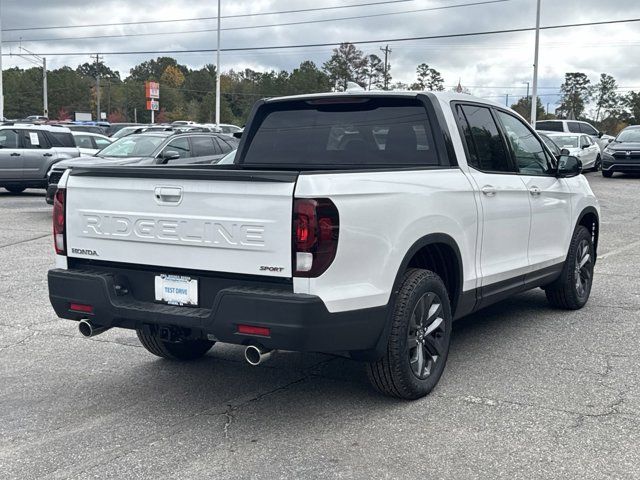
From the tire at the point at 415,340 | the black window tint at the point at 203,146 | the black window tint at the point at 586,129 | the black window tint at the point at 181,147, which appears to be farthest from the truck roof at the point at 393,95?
the black window tint at the point at 586,129

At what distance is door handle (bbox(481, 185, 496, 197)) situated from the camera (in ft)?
18.7

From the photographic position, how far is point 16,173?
2022cm

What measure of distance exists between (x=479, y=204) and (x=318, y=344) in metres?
1.98

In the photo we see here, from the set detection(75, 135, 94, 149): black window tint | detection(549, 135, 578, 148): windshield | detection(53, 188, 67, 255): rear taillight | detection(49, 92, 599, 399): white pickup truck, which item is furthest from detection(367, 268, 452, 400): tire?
detection(549, 135, 578, 148): windshield

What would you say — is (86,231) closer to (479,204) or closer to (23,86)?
(479,204)

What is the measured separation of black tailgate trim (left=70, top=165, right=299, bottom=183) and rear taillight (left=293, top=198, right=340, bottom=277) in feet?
0.58

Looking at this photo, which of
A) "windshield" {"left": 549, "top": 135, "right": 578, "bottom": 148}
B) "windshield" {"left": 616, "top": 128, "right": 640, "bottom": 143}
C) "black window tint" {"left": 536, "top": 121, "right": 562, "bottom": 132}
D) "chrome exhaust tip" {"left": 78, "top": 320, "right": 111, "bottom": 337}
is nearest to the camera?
"chrome exhaust tip" {"left": 78, "top": 320, "right": 111, "bottom": 337}

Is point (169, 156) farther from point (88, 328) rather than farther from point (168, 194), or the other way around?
point (168, 194)

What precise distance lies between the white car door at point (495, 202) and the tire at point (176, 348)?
2148mm

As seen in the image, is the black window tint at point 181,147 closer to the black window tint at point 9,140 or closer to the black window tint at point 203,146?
the black window tint at point 203,146

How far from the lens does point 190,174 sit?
4.44m

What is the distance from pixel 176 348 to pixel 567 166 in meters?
3.72

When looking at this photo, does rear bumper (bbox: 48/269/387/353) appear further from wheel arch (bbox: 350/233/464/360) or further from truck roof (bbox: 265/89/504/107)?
truck roof (bbox: 265/89/504/107)

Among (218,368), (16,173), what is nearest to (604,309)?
(218,368)
